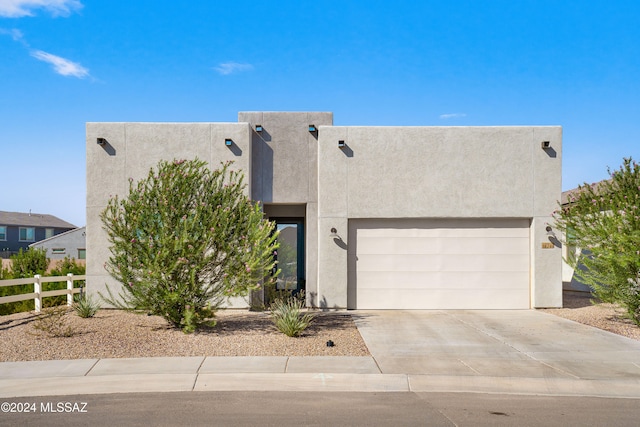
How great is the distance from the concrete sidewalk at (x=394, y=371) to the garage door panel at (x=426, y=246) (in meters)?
4.51

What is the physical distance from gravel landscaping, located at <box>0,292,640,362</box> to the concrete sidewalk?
0.46 meters

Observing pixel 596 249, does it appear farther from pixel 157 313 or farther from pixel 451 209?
pixel 157 313

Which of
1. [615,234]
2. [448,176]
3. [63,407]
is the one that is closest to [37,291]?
[63,407]

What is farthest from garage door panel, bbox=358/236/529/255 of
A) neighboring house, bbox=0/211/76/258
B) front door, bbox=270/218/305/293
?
neighboring house, bbox=0/211/76/258

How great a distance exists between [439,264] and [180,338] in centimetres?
796

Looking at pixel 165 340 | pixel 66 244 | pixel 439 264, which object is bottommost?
pixel 165 340

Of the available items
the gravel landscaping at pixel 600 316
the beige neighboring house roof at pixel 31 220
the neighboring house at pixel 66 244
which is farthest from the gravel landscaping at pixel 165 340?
the beige neighboring house roof at pixel 31 220

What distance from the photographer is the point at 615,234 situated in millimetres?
11867

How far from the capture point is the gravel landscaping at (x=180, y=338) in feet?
Answer: 31.9

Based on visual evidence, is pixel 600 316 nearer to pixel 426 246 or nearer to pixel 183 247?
pixel 426 246


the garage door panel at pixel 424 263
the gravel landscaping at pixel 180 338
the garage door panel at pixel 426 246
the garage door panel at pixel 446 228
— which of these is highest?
the garage door panel at pixel 446 228

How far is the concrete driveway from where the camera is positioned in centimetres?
820

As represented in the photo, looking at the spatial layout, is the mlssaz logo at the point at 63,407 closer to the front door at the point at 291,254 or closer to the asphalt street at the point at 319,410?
the asphalt street at the point at 319,410

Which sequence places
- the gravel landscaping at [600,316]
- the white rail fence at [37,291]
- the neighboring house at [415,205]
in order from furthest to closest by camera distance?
the neighboring house at [415,205]
the white rail fence at [37,291]
the gravel landscaping at [600,316]
